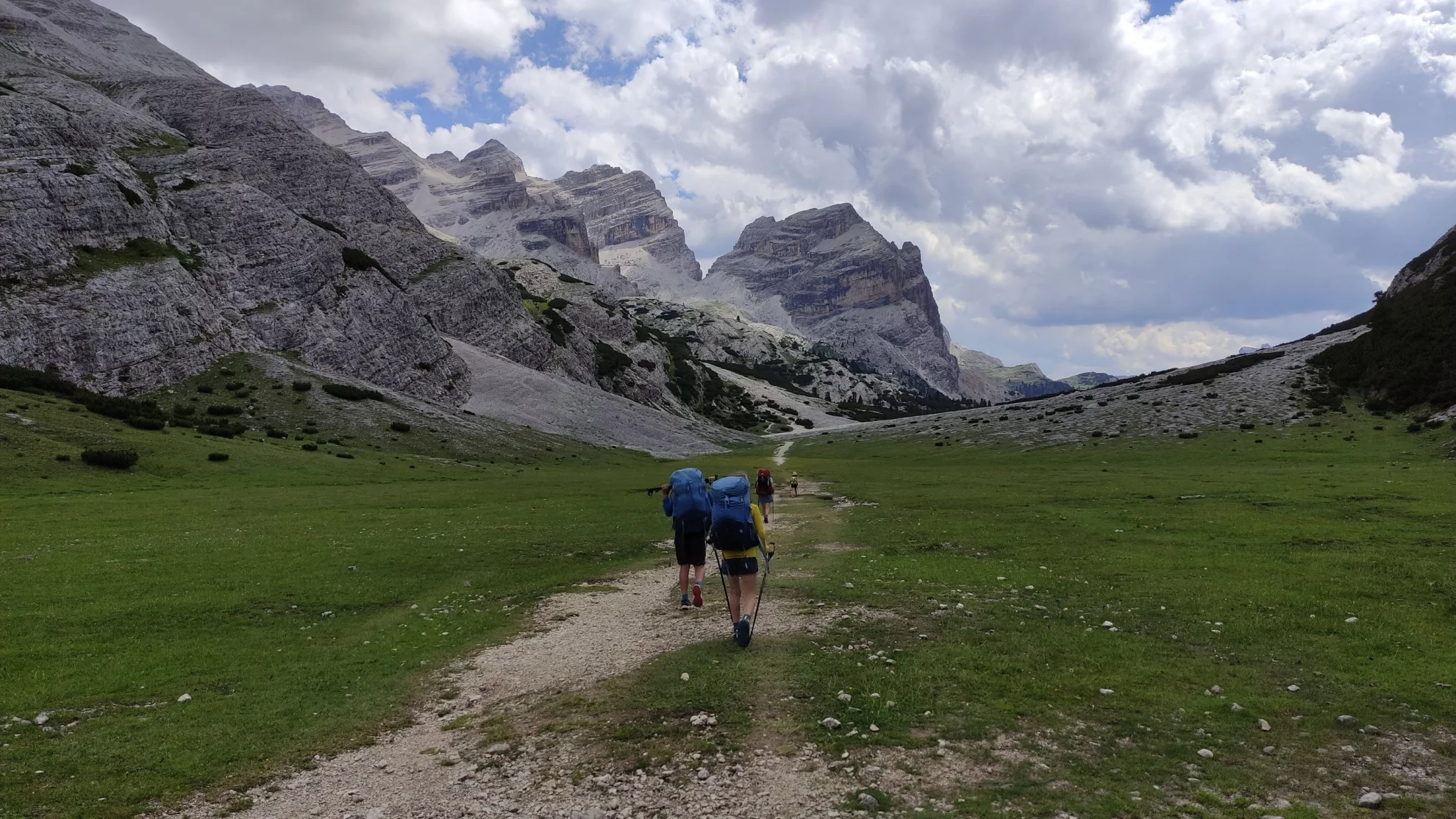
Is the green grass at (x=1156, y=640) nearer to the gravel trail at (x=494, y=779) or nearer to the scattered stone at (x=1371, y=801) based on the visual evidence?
the scattered stone at (x=1371, y=801)

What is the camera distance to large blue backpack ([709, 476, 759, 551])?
16.3m

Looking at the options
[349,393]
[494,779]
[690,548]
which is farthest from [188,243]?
[494,779]

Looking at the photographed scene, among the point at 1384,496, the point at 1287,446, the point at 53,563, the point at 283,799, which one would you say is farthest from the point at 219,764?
the point at 1287,446

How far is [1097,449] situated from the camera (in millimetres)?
84438

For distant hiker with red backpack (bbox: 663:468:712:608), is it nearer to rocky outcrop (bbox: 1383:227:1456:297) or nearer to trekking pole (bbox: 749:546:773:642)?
trekking pole (bbox: 749:546:773:642)

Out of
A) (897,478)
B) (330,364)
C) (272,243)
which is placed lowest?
(897,478)

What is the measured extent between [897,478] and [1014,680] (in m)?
53.0

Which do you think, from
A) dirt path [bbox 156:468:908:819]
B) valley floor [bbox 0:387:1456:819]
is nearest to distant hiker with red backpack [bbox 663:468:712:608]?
valley floor [bbox 0:387:1456:819]

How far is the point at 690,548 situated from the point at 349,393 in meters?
90.4

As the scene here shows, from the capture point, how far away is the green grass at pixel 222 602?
37.8ft

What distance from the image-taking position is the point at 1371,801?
884 cm

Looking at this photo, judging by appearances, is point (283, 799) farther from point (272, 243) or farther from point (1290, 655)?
point (272, 243)

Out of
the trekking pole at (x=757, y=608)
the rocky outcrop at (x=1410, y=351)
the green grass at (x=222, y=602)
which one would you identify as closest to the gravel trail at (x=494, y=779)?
the green grass at (x=222, y=602)

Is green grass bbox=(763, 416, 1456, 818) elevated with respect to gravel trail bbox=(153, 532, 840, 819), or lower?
lower
